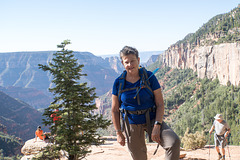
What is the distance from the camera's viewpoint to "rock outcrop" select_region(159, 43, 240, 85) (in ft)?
273

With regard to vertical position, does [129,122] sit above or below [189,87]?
above

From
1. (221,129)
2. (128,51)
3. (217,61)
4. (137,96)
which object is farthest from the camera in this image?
(217,61)

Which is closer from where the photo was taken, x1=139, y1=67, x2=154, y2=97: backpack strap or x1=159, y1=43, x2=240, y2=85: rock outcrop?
x1=139, y1=67, x2=154, y2=97: backpack strap

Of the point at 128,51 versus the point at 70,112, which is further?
the point at 70,112

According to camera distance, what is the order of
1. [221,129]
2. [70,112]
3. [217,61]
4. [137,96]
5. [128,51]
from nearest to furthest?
[137,96], [128,51], [221,129], [70,112], [217,61]

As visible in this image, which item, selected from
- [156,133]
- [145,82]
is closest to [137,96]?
[145,82]

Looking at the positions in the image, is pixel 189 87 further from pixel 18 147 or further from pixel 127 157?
pixel 127 157

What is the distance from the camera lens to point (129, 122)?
3555 mm

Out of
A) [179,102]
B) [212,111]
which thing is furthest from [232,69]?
[179,102]

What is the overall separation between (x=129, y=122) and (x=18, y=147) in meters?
75.1

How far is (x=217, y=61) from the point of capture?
10025 cm

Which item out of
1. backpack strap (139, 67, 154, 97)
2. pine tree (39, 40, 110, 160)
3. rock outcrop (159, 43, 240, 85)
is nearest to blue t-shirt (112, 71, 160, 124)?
backpack strap (139, 67, 154, 97)

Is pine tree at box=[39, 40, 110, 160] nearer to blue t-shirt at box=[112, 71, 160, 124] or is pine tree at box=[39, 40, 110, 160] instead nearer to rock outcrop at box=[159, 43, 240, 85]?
blue t-shirt at box=[112, 71, 160, 124]

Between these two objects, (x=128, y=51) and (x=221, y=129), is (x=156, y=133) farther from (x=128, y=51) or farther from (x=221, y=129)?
(x=221, y=129)
